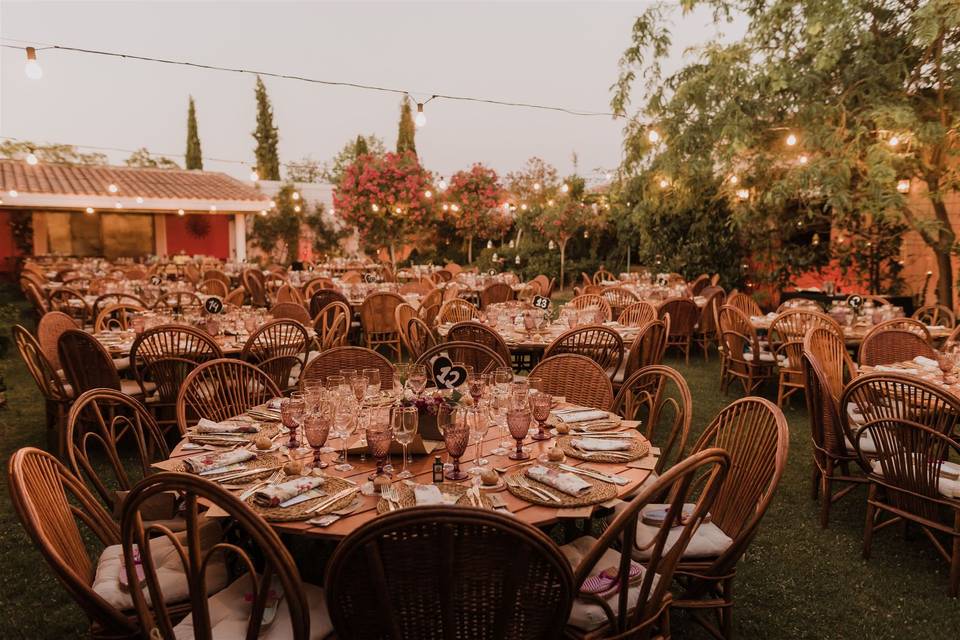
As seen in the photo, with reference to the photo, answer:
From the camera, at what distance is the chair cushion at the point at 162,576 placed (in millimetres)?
1965

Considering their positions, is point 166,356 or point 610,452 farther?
point 166,356

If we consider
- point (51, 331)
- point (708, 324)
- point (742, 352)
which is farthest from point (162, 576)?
point (708, 324)

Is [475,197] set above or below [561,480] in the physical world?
above

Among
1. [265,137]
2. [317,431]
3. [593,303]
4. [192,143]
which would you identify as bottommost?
[317,431]

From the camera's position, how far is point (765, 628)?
270 cm

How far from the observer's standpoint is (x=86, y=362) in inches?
161

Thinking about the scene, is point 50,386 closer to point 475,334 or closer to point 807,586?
point 475,334

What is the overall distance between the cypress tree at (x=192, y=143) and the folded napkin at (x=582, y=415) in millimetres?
27967

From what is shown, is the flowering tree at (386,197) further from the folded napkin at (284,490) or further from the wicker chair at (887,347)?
the folded napkin at (284,490)

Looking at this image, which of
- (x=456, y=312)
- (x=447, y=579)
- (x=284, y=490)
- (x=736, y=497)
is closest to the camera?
(x=447, y=579)

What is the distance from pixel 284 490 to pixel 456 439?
0.56 m

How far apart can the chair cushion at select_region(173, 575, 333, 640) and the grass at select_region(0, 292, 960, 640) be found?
1175mm

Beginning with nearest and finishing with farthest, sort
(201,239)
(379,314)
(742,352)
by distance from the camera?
1. (742,352)
2. (379,314)
3. (201,239)

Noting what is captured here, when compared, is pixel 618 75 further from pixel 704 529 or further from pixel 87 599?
pixel 87 599
